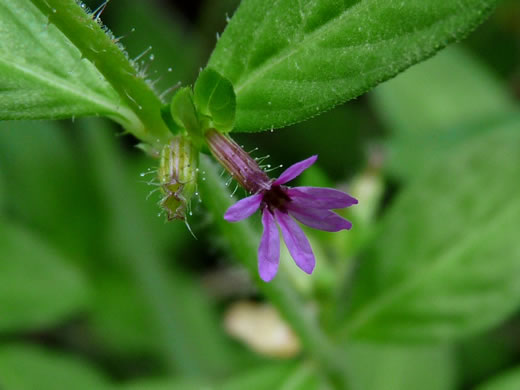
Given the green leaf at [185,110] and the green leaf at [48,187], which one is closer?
the green leaf at [185,110]

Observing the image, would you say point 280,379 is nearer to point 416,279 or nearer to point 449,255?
point 416,279

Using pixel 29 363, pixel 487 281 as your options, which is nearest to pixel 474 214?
pixel 487 281

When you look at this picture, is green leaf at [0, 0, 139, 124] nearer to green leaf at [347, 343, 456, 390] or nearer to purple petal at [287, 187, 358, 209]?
purple petal at [287, 187, 358, 209]

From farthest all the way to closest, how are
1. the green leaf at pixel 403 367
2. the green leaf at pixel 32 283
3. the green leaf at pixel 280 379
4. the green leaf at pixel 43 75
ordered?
the green leaf at pixel 32 283 < the green leaf at pixel 403 367 < the green leaf at pixel 280 379 < the green leaf at pixel 43 75

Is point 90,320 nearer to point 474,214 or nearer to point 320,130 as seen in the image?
point 320,130

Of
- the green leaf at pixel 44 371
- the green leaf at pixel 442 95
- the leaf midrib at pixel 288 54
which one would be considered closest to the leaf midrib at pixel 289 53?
the leaf midrib at pixel 288 54

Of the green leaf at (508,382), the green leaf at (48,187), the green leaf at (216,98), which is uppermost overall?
the green leaf at (48,187)

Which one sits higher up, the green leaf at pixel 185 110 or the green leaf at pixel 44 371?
the green leaf at pixel 44 371

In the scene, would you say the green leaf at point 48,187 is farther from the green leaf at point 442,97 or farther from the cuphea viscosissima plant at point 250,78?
the cuphea viscosissima plant at point 250,78

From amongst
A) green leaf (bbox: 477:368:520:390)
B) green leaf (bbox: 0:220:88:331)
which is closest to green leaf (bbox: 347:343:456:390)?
green leaf (bbox: 477:368:520:390)
